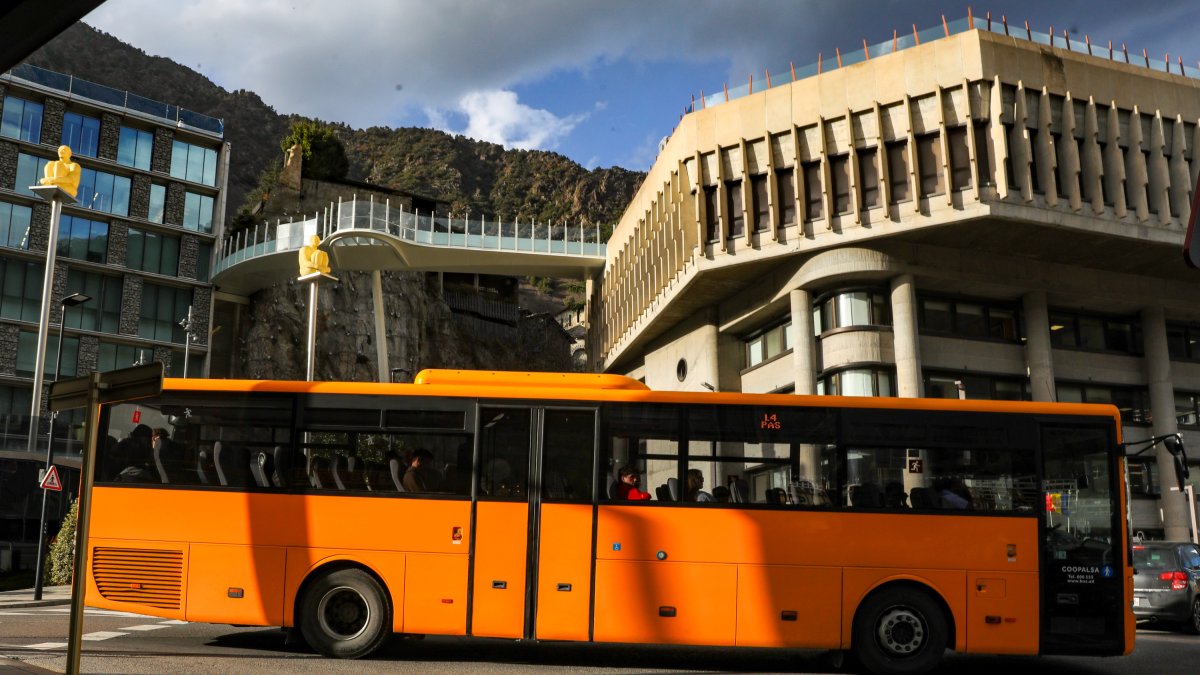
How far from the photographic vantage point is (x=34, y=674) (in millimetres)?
9023

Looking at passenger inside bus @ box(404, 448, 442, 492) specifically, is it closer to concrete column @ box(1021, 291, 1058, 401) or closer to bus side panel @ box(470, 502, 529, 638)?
bus side panel @ box(470, 502, 529, 638)

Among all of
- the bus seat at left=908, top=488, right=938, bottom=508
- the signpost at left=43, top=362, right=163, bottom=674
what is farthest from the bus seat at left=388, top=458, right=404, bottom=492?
the bus seat at left=908, top=488, right=938, bottom=508

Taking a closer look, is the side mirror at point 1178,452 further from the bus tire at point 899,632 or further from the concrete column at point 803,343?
the concrete column at point 803,343

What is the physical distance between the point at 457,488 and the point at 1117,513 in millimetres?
7382

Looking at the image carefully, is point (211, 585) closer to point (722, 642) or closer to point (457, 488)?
point (457, 488)

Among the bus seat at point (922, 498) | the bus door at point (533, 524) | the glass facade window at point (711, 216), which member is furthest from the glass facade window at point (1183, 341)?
the bus door at point (533, 524)

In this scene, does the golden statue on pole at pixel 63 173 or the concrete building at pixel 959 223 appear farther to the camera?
the golden statue on pole at pixel 63 173

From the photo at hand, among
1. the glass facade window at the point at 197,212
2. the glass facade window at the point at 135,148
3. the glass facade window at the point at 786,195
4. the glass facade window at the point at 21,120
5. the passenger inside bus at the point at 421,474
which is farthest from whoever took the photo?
the glass facade window at the point at 197,212

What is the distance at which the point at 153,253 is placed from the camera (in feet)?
196

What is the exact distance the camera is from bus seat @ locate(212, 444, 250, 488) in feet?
38.6

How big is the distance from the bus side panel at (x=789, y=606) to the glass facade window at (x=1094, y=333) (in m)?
33.6

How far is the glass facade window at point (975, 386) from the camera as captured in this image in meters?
38.2

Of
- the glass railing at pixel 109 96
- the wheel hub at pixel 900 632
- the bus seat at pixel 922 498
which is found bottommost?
the wheel hub at pixel 900 632

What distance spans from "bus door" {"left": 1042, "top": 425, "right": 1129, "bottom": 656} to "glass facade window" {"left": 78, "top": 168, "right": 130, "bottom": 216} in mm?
56865
